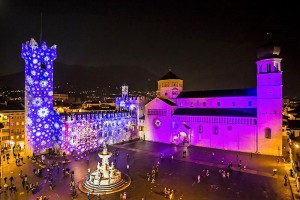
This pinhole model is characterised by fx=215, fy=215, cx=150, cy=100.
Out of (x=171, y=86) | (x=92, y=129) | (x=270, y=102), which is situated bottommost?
(x=92, y=129)

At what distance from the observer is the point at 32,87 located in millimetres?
41438

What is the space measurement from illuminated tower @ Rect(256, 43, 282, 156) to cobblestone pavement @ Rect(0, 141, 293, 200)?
307cm

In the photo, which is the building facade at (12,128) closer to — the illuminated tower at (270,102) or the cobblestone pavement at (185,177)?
the cobblestone pavement at (185,177)

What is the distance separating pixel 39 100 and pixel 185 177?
3111 centimetres

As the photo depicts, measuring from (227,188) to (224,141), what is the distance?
21613 mm

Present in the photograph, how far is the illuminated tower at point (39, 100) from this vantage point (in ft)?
136

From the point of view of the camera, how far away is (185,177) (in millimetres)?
29984

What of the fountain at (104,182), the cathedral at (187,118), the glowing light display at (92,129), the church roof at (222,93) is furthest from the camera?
the church roof at (222,93)

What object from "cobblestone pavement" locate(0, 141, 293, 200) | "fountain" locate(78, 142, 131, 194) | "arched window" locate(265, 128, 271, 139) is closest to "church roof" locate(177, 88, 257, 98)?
"arched window" locate(265, 128, 271, 139)

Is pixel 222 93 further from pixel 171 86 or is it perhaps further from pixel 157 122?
pixel 157 122

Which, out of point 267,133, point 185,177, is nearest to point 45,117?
point 185,177

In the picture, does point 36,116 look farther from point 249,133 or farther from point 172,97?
point 249,133

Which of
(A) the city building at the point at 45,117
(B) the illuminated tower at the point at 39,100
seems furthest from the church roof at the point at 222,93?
(B) the illuminated tower at the point at 39,100

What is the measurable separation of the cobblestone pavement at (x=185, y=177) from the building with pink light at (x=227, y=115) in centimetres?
355
